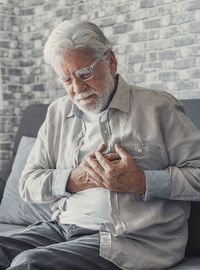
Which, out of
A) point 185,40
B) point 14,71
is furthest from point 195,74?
point 14,71

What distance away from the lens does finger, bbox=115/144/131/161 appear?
5.80 feet

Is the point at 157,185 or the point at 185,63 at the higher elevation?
the point at 185,63

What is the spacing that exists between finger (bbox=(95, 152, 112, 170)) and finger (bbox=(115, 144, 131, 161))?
0.18 feet

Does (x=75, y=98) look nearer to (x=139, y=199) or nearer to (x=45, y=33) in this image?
(x=139, y=199)

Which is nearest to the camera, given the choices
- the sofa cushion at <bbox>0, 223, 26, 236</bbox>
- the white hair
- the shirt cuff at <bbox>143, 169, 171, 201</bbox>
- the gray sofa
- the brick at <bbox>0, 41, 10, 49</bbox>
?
the shirt cuff at <bbox>143, 169, 171, 201</bbox>

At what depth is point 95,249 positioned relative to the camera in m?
1.74

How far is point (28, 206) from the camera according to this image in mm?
2582

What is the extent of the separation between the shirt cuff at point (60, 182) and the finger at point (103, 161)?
0.17m

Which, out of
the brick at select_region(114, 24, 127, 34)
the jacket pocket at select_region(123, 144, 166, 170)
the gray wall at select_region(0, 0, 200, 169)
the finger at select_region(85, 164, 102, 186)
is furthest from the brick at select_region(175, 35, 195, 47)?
the finger at select_region(85, 164, 102, 186)

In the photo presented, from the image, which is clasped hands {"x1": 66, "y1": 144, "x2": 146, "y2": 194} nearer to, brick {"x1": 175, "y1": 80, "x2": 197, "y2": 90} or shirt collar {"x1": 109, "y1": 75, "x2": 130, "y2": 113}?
shirt collar {"x1": 109, "y1": 75, "x2": 130, "y2": 113}

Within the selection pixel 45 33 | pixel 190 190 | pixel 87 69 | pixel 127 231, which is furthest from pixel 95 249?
pixel 45 33

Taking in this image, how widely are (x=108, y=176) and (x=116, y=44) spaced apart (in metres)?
1.65

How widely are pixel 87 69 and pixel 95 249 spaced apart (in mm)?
643

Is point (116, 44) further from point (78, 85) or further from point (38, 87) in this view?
point (78, 85)
